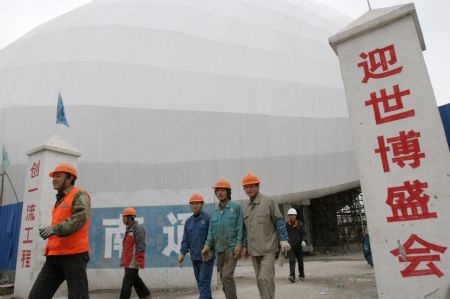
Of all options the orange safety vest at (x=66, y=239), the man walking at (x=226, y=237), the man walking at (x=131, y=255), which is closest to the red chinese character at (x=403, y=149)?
the man walking at (x=226, y=237)

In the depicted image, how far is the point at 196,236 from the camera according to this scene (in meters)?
5.15

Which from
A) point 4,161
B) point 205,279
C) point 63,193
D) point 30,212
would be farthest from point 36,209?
point 4,161

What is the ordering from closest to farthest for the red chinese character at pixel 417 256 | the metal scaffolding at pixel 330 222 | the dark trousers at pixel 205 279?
the red chinese character at pixel 417 256
the dark trousers at pixel 205 279
the metal scaffolding at pixel 330 222

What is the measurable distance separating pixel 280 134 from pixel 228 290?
7.63 m

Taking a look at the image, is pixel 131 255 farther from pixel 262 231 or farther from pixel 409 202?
pixel 409 202

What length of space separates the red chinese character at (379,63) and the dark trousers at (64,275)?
11.3ft

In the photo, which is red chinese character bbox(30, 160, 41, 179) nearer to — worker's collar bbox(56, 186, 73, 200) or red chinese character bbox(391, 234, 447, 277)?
worker's collar bbox(56, 186, 73, 200)

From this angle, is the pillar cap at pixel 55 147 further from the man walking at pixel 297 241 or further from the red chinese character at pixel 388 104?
the red chinese character at pixel 388 104

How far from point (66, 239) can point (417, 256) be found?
3295 millimetres

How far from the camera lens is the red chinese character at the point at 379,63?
12.1ft

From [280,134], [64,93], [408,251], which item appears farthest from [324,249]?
[408,251]

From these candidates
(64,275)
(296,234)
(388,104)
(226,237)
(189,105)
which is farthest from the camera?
(189,105)

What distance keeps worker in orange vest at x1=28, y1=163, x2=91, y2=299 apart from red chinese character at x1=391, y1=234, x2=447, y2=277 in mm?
2994

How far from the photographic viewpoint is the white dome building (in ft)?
36.7
